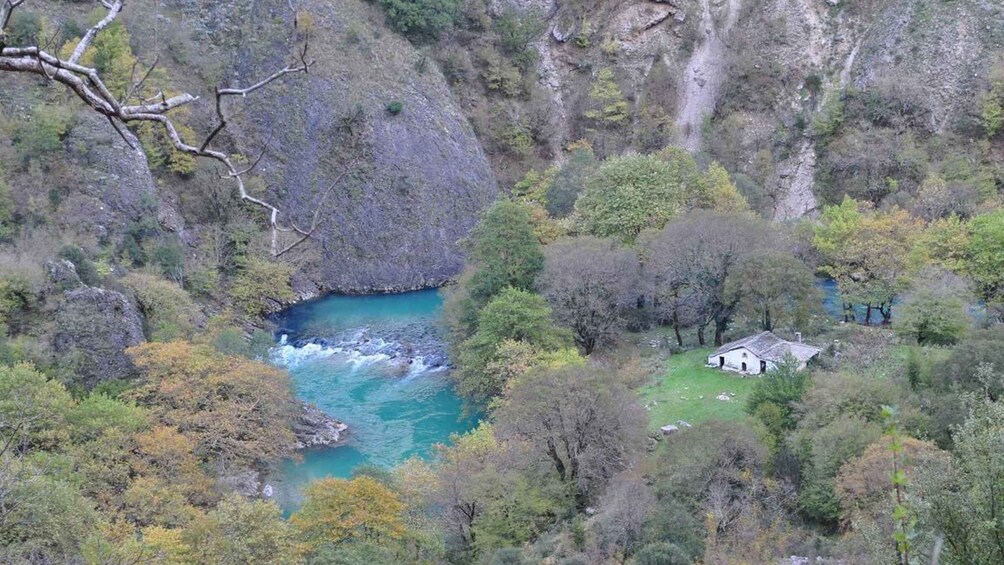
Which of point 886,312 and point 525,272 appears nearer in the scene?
point 525,272

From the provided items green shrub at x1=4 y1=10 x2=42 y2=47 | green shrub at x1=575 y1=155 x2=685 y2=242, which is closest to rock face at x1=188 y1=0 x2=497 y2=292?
green shrub at x1=4 y1=10 x2=42 y2=47

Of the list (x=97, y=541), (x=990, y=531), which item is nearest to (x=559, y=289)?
(x=97, y=541)

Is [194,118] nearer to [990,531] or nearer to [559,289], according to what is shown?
[559,289]

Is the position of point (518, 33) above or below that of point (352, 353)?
above

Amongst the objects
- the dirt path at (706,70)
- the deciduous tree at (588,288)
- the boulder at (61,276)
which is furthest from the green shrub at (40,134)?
the dirt path at (706,70)

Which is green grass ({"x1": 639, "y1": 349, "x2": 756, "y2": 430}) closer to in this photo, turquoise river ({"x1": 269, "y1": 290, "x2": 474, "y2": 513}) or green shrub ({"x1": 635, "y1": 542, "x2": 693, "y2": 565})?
turquoise river ({"x1": 269, "y1": 290, "x2": 474, "y2": 513})

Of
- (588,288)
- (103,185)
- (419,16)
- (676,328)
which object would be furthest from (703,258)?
(419,16)

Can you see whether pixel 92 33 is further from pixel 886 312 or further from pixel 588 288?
pixel 886 312
